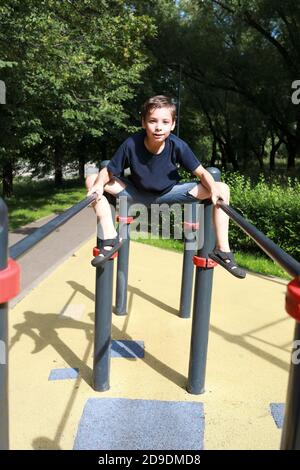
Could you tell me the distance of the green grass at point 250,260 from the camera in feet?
20.2

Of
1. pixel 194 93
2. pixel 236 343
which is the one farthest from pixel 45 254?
pixel 194 93

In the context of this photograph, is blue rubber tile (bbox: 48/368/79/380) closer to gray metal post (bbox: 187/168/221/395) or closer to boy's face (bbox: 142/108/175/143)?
gray metal post (bbox: 187/168/221/395)

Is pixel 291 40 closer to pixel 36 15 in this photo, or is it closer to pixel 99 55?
pixel 99 55

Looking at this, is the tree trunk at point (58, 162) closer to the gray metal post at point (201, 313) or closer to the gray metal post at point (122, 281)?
the gray metal post at point (122, 281)

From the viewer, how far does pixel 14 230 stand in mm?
8414

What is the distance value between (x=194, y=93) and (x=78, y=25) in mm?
17277

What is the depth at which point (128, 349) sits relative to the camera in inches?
148

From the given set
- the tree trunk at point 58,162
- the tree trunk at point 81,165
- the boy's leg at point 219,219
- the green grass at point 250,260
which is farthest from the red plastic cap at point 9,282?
the tree trunk at point 81,165

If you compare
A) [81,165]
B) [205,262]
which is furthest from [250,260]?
[81,165]

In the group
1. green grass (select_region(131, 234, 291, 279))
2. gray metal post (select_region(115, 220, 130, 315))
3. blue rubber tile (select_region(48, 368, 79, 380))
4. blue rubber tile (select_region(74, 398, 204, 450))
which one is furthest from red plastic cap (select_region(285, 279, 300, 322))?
green grass (select_region(131, 234, 291, 279))

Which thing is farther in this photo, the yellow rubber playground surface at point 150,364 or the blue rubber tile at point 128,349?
the blue rubber tile at point 128,349

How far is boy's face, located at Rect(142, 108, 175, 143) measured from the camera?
274 cm

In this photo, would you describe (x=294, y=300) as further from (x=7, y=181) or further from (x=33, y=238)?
(x=7, y=181)

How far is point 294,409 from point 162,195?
2.02 m
